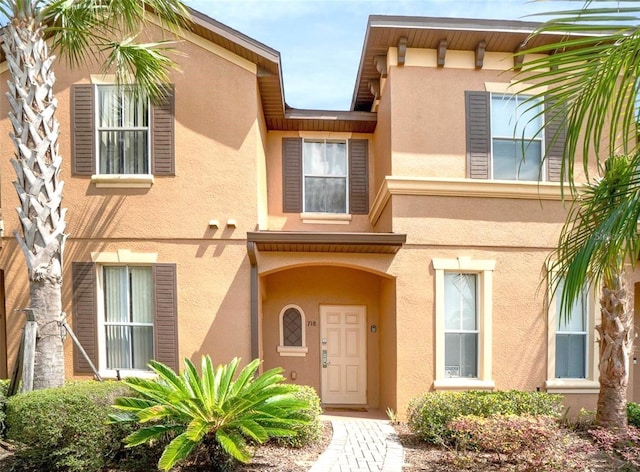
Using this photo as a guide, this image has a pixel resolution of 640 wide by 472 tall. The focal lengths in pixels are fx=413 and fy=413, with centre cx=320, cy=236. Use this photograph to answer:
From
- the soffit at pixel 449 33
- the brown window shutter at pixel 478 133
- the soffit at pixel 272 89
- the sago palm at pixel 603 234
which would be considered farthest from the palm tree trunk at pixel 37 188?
the brown window shutter at pixel 478 133

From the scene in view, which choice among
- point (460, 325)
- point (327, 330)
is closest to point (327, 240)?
point (327, 330)

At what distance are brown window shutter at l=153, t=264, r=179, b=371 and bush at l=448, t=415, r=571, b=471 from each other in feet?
16.9

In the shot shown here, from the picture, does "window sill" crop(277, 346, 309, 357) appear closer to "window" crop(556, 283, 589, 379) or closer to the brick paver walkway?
the brick paver walkway

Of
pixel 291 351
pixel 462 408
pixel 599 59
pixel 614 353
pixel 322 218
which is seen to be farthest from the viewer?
pixel 322 218

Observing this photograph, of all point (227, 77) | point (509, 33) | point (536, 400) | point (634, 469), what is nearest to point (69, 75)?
point (227, 77)

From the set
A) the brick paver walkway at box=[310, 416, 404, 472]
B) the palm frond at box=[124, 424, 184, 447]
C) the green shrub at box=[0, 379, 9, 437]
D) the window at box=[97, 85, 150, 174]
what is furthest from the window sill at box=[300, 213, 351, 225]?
the green shrub at box=[0, 379, 9, 437]

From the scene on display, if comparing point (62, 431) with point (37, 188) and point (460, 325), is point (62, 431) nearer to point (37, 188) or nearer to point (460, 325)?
point (37, 188)

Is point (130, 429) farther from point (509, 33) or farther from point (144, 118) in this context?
point (509, 33)

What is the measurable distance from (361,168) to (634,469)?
7.59 metres

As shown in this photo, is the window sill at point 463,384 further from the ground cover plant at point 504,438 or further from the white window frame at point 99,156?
the white window frame at point 99,156

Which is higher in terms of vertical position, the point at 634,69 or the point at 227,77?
the point at 227,77

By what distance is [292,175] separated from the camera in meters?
10.4

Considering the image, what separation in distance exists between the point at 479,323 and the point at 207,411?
218 inches

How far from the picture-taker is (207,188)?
320 inches
